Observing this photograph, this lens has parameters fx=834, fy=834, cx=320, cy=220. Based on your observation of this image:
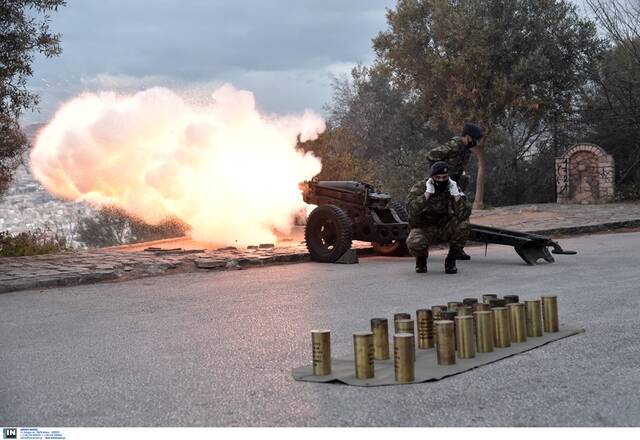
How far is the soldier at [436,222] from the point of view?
34.3 feet

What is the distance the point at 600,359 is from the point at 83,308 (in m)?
5.13

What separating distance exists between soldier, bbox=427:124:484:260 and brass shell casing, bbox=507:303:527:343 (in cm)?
512

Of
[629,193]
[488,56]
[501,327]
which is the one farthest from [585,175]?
[501,327]

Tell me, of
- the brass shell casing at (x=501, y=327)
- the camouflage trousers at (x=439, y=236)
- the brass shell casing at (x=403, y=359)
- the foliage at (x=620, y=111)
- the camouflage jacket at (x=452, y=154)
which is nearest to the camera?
the brass shell casing at (x=403, y=359)

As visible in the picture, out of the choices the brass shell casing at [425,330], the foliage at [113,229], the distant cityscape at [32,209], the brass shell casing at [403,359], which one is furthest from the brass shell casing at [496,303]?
the foliage at [113,229]

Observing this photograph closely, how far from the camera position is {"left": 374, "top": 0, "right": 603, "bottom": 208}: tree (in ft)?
89.0

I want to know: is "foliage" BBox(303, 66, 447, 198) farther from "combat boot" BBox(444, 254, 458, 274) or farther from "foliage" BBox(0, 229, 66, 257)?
"combat boot" BBox(444, 254, 458, 274)

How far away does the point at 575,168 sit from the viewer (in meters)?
27.3

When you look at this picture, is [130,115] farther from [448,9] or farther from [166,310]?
[448,9]

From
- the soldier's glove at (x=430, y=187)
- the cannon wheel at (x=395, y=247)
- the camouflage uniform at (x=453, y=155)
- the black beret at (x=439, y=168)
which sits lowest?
the cannon wheel at (x=395, y=247)

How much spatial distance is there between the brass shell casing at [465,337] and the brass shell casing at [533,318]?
2.67ft

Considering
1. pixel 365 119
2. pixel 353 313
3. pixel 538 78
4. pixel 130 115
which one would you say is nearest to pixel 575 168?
pixel 538 78

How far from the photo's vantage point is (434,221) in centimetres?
1074

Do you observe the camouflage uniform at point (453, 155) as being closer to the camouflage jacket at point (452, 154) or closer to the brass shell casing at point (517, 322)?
the camouflage jacket at point (452, 154)
